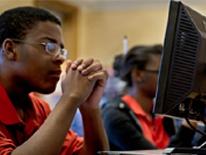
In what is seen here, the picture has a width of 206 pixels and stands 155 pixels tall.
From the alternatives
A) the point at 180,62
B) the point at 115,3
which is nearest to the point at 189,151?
the point at 180,62

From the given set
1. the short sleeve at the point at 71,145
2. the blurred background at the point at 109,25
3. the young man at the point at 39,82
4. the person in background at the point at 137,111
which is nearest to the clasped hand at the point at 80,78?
the young man at the point at 39,82

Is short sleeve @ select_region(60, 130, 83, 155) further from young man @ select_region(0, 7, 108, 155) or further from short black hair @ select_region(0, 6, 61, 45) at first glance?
short black hair @ select_region(0, 6, 61, 45)

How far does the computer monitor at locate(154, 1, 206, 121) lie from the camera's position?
3.58 ft

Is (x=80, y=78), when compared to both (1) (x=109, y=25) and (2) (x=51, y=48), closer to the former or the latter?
(2) (x=51, y=48)

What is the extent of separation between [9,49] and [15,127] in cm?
21

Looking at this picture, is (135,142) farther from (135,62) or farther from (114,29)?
(114,29)

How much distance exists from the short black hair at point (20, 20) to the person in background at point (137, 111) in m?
0.92

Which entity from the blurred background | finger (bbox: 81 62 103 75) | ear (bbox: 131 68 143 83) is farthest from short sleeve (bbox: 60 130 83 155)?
the blurred background

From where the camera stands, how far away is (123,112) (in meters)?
2.22

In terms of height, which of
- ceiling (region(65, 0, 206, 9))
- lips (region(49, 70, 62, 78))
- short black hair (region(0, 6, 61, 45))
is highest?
ceiling (region(65, 0, 206, 9))

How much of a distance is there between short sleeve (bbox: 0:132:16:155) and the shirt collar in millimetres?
67

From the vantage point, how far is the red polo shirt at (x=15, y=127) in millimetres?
1136

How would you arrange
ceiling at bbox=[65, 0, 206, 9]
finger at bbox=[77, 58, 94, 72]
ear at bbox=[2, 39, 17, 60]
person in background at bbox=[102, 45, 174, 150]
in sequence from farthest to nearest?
ceiling at bbox=[65, 0, 206, 9], person in background at bbox=[102, 45, 174, 150], ear at bbox=[2, 39, 17, 60], finger at bbox=[77, 58, 94, 72]

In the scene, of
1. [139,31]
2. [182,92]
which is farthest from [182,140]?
[139,31]
